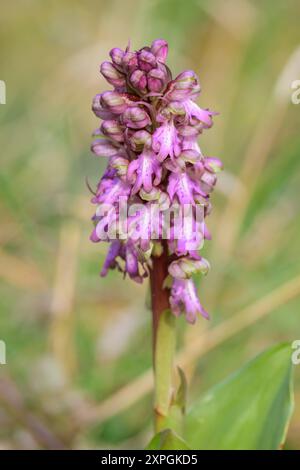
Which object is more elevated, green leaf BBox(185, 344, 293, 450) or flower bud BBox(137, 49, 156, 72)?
flower bud BBox(137, 49, 156, 72)

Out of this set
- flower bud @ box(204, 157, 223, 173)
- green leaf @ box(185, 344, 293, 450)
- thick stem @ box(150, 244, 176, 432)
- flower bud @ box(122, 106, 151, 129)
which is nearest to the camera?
flower bud @ box(122, 106, 151, 129)

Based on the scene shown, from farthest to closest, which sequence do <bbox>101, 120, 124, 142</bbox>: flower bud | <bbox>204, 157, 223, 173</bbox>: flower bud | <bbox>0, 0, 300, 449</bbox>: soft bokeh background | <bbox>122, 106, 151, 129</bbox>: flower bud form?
1. <bbox>0, 0, 300, 449</bbox>: soft bokeh background
2. <bbox>204, 157, 223, 173</bbox>: flower bud
3. <bbox>101, 120, 124, 142</bbox>: flower bud
4. <bbox>122, 106, 151, 129</bbox>: flower bud

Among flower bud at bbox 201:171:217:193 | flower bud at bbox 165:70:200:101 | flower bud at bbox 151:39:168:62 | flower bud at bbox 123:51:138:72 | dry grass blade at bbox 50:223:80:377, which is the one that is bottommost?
dry grass blade at bbox 50:223:80:377

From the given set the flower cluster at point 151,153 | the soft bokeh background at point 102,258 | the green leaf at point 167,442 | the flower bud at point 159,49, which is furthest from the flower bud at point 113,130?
the soft bokeh background at point 102,258

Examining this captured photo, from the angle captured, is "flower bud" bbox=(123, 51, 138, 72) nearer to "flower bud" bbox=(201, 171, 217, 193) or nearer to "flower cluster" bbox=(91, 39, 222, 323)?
"flower cluster" bbox=(91, 39, 222, 323)

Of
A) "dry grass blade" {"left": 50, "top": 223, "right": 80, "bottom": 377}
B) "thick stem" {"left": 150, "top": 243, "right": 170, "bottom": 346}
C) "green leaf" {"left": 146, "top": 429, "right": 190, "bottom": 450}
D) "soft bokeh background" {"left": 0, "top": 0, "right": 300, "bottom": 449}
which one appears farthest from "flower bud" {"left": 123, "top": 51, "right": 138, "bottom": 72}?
"dry grass blade" {"left": 50, "top": 223, "right": 80, "bottom": 377}

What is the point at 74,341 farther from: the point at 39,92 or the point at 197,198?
the point at 39,92

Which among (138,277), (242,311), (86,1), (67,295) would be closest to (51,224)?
(67,295)
